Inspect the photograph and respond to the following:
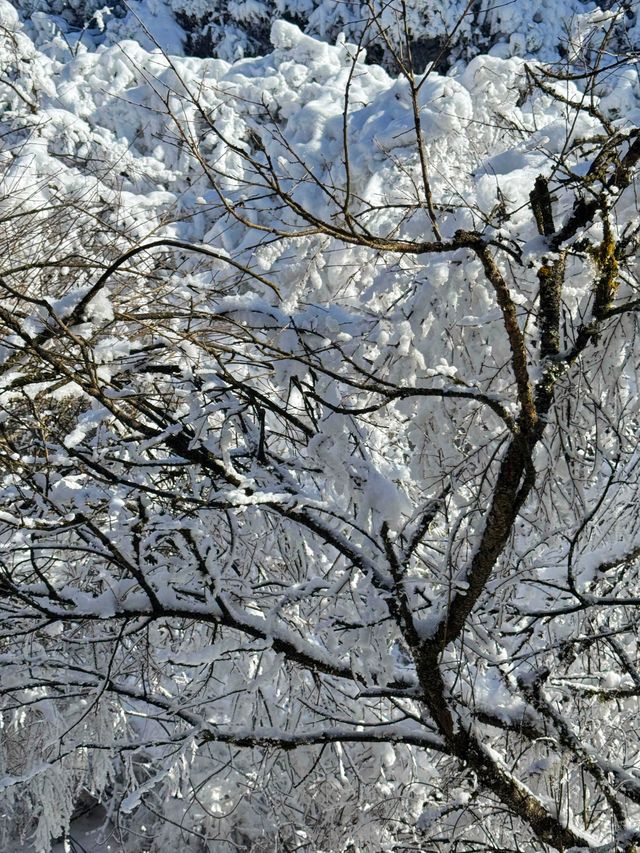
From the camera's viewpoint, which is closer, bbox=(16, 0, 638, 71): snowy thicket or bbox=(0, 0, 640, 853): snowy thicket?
bbox=(0, 0, 640, 853): snowy thicket

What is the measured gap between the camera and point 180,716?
10.8 ft

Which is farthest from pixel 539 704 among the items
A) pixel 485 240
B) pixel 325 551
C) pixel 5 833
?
pixel 5 833

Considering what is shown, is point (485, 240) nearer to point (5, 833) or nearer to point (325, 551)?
point (325, 551)

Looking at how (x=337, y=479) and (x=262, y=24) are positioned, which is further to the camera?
(x=262, y=24)

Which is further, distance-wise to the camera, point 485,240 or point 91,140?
point 91,140

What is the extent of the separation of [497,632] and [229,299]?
5.76 feet

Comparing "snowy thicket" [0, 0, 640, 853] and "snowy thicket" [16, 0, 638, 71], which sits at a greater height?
"snowy thicket" [16, 0, 638, 71]

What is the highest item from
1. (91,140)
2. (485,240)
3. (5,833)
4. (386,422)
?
(91,140)

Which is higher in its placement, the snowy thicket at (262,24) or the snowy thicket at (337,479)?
the snowy thicket at (262,24)

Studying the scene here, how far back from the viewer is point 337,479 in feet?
8.22

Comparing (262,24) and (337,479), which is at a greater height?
(262,24)

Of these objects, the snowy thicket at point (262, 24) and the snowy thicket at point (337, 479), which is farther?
the snowy thicket at point (262, 24)

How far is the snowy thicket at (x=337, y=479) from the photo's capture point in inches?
88.3

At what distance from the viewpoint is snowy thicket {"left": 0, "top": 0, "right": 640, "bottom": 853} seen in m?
2.24
